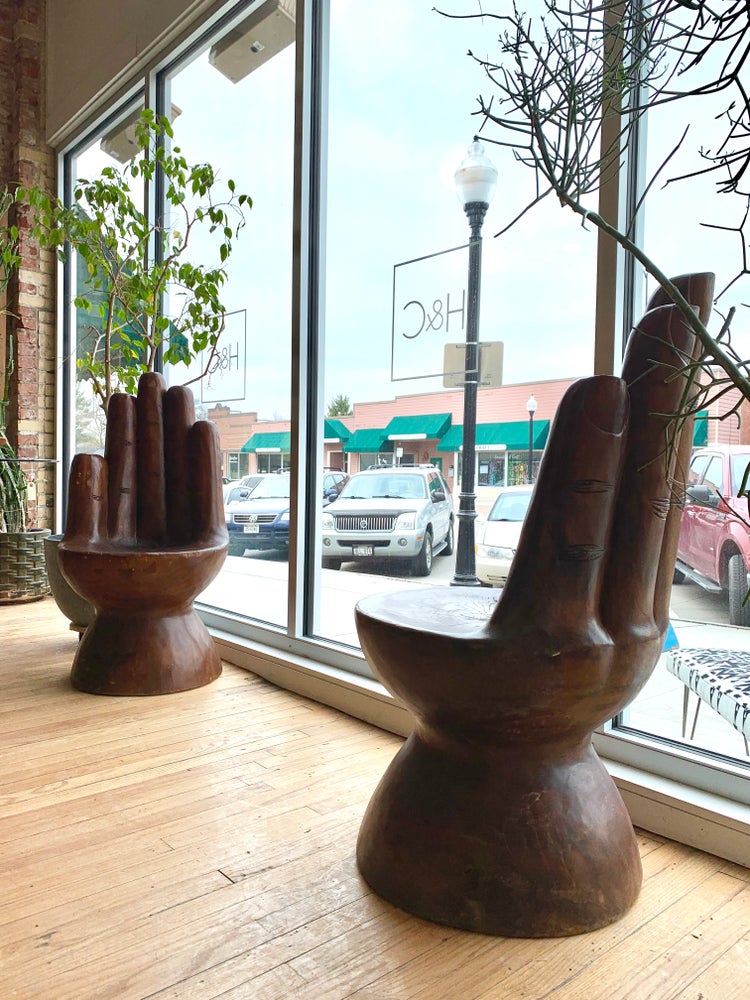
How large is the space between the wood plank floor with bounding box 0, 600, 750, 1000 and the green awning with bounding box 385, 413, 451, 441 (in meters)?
0.98

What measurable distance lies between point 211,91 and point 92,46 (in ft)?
4.23

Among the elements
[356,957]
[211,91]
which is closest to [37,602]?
[211,91]

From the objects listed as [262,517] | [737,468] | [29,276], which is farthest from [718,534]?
[29,276]

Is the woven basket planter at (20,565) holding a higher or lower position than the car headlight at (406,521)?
lower

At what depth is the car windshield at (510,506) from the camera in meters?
2.22

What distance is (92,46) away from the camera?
13.9ft

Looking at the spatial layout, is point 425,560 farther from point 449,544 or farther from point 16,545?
point 16,545

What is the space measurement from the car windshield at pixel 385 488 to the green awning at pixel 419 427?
0.46 feet

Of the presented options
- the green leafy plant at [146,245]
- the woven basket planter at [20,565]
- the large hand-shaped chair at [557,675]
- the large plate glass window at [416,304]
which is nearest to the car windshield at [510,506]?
the large plate glass window at [416,304]

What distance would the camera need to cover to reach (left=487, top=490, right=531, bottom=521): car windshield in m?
2.22

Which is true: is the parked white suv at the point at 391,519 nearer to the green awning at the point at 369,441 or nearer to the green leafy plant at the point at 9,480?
the green awning at the point at 369,441

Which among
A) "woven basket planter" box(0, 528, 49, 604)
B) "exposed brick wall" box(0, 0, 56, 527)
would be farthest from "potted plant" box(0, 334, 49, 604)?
"exposed brick wall" box(0, 0, 56, 527)

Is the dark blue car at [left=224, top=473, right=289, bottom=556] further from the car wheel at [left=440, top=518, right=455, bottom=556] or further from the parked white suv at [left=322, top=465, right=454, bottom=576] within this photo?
the car wheel at [left=440, top=518, right=455, bottom=556]

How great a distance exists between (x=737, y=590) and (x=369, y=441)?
1369 millimetres
